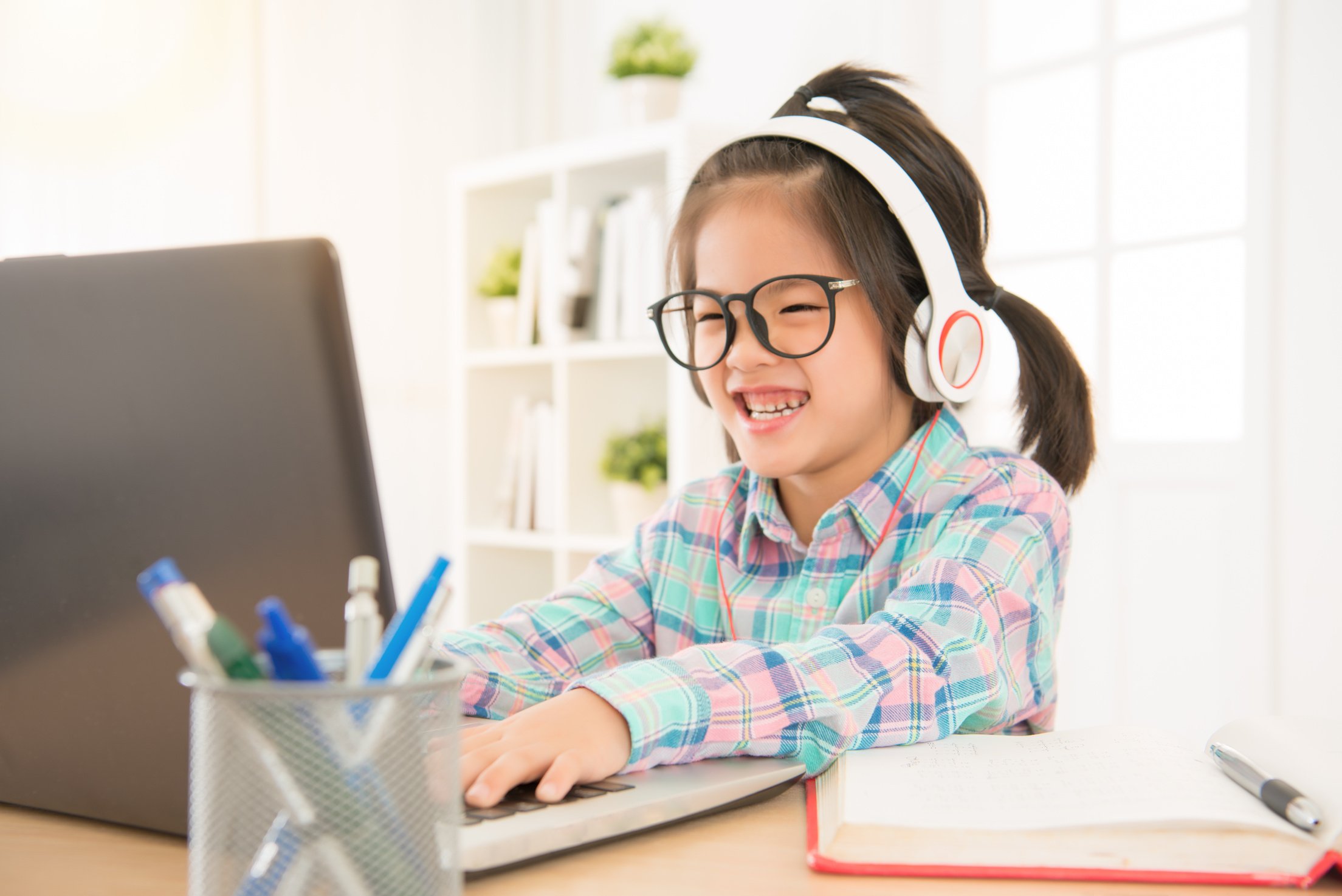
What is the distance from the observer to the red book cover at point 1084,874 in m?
0.54

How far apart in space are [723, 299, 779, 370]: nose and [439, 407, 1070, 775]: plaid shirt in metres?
0.15

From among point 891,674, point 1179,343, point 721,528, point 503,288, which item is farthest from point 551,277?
point 891,674

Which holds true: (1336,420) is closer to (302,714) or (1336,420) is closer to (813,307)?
(813,307)

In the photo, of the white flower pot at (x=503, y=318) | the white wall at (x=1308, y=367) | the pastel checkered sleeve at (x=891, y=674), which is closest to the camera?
the pastel checkered sleeve at (x=891, y=674)

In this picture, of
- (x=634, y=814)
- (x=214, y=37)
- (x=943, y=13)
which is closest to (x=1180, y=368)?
(x=943, y=13)

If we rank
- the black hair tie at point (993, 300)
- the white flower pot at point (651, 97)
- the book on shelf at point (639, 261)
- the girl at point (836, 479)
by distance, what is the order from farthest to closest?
the white flower pot at point (651, 97)
the book on shelf at point (639, 261)
the black hair tie at point (993, 300)
the girl at point (836, 479)

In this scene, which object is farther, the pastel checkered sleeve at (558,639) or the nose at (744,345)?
the nose at (744,345)

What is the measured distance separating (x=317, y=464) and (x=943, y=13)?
2428 mm

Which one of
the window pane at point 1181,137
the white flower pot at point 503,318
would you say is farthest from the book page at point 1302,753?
the white flower pot at point 503,318

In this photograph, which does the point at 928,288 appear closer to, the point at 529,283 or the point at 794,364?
the point at 794,364

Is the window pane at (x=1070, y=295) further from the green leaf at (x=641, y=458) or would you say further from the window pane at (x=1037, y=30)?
the green leaf at (x=641, y=458)

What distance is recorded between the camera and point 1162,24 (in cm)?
222

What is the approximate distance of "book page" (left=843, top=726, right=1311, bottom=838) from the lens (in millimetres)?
560

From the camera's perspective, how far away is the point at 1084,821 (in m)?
0.55
